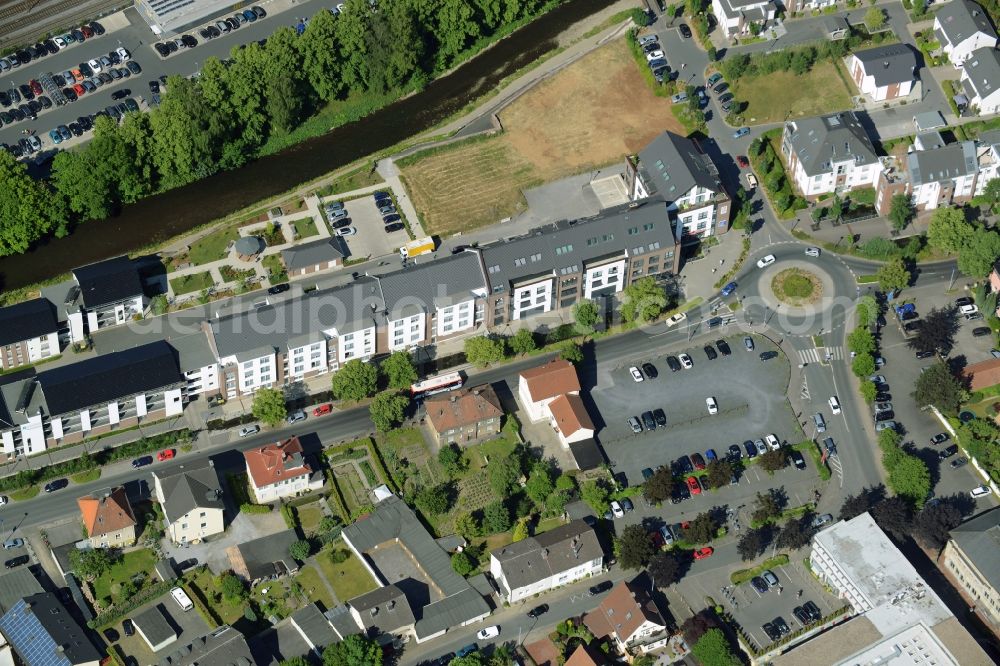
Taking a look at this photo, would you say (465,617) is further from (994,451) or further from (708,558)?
(994,451)

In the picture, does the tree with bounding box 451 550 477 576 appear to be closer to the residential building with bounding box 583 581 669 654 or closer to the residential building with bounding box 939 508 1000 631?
the residential building with bounding box 583 581 669 654

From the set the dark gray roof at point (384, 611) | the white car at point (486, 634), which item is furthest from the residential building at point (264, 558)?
the white car at point (486, 634)

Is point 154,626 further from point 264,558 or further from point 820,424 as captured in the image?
point 820,424

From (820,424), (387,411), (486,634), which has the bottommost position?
(486,634)

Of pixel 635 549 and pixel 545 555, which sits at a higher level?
pixel 545 555

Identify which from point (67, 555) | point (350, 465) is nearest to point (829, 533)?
point (350, 465)

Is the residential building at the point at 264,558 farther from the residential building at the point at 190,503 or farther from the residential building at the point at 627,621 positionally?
the residential building at the point at 627,621

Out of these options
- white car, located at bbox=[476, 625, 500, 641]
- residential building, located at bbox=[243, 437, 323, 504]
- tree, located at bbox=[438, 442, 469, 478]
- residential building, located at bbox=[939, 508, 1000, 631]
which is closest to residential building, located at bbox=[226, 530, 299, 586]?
residential building, located at bbox=[243, 437, 323, 504]

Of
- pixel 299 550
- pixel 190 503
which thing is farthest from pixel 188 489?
pixel 299 550
